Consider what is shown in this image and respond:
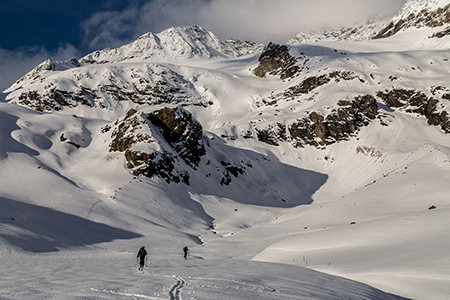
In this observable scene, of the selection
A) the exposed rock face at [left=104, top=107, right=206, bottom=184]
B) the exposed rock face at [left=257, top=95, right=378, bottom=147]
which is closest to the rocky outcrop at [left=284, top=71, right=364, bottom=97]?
the exposed rock face at [left=257, top=95, right=378, bottom=147]

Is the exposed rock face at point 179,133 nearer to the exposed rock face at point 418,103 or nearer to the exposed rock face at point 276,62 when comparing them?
the exposed rock face at point 418,103

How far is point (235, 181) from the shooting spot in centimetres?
7556

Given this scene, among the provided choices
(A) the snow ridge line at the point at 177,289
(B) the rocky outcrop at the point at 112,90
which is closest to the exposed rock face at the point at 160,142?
(A) the snow ridge line at the point at 177,289

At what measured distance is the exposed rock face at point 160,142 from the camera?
58.1 meters

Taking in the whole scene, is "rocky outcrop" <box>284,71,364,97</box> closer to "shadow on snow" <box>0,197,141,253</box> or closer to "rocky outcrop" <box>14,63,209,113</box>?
"rocky outcrop" <box>14,63,209,113</box>

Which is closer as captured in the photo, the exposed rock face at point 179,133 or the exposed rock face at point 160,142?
the exposed rock face at point 160,142

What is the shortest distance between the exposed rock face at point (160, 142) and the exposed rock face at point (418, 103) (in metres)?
71.1

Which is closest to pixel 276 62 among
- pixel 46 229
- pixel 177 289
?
pixel 46 229

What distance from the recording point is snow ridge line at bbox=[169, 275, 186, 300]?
285 inches

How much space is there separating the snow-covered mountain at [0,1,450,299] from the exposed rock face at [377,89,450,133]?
1.51 feet

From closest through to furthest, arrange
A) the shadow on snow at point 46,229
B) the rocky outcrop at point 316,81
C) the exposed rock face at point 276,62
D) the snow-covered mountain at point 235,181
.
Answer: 1. the snow-covered mountain at point 235,181
2. the shadow on snow at point 46,229
3. the rocky outcrop at point 316,81
4. the exposed rock face at point 276,62

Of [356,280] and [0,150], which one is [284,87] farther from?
[356,280]

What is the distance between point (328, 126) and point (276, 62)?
81.9 metres

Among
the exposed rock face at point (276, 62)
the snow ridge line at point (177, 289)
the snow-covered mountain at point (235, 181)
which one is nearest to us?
the snow ridge line at point (177, 289)
